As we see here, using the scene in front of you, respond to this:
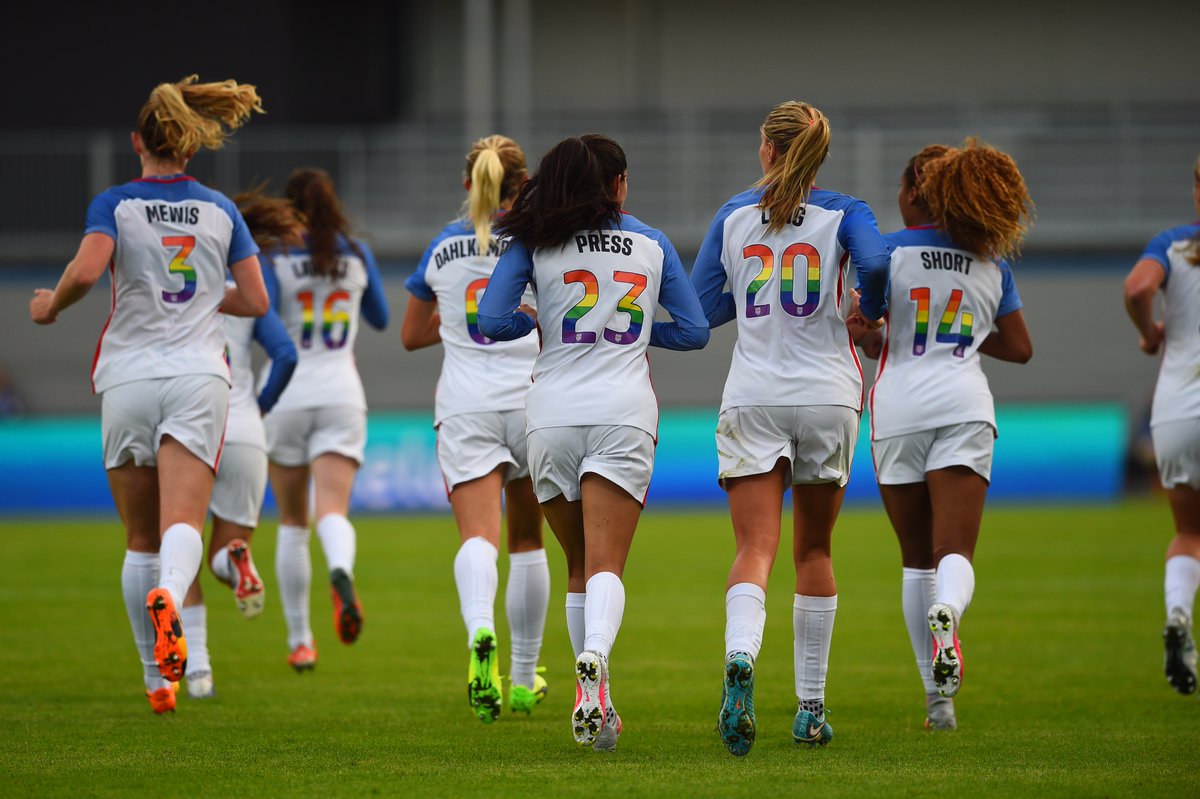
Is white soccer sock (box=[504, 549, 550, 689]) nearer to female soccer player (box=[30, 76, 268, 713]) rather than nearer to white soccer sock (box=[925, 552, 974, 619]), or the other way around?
female soccer player (box=[30, 76, 268, 713])

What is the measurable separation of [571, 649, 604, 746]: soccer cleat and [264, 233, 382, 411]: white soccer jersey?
3.51 metres

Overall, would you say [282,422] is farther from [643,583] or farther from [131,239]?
[643,583]

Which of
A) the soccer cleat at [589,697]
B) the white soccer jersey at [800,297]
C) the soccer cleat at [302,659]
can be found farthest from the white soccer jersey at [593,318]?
the soccer cleat at [302,659]

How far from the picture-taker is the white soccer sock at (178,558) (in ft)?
19.8

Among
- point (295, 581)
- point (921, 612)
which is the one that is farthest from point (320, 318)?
point (921, 612)

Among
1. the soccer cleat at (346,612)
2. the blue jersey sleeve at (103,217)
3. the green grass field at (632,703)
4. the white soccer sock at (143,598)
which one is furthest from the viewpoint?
the soccer cleat at (346,612)

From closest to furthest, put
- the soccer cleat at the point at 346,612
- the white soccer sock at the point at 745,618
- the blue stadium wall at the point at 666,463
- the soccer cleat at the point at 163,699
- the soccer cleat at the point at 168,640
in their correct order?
the white soccer sock at the point at 745,618
the soccer cleat at the point at 168,640
the soccer cleat at the point at 163,699
the soccer cleat at the point at 346,612
the blue stadium wall at the point at 666,463

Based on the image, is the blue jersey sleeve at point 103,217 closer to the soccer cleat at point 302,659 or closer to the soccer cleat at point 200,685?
the soccer cleat at point 200,685

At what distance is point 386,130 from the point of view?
2652 cm

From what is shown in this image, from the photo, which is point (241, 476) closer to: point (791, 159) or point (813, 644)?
point (813, 644)

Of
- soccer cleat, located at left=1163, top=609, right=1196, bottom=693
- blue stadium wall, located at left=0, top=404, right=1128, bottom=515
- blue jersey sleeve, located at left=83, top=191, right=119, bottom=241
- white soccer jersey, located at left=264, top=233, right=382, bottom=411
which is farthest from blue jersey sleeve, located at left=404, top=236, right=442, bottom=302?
blue stadium wall, located at left=0, top=404, right=1128, bottom=515

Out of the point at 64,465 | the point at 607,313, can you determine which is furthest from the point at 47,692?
the point at 64,465

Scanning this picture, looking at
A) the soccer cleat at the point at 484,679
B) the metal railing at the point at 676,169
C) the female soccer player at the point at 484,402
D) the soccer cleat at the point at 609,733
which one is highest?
the metal railing at the point at 676,169

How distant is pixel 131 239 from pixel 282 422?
7.02ft
